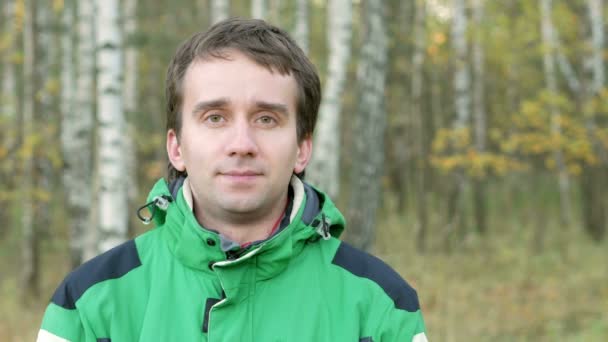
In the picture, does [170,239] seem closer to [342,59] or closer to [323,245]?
[323,245]

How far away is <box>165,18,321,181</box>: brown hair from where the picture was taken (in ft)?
7.61

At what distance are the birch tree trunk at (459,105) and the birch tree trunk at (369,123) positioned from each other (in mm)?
5592

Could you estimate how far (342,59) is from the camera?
12.4 m

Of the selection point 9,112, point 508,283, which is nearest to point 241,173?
point 508,283

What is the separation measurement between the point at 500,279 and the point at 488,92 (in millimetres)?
15338

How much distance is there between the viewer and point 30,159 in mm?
11633

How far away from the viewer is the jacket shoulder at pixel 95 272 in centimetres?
218

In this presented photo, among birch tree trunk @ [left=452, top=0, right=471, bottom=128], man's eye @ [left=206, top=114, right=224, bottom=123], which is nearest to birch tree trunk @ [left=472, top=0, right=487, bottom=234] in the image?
birch tree trunk @ [left=452, top=0, right=471, bottom=128]

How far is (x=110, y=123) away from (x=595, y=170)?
11408 mm

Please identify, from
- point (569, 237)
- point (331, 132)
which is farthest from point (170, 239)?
point (569, 237)

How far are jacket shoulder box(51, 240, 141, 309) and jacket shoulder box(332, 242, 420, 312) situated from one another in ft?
2.05

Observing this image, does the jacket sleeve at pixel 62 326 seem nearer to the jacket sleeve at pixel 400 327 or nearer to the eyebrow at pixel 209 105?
the eyebrow at pixel 209 105

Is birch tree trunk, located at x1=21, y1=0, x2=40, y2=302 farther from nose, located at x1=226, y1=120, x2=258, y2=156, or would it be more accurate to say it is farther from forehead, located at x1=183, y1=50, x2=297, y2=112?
nose, located at x1=226, y1=120, x2=258, y2=156

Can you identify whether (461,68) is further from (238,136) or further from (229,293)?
(229,293)
